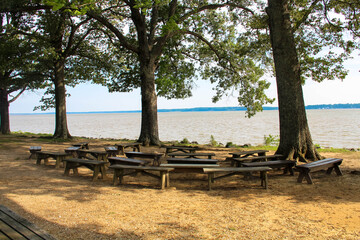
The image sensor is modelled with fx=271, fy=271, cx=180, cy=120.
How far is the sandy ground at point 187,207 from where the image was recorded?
12.2 ft

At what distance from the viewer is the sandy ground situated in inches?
146

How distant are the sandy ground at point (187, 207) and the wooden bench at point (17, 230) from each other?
0.40 meters

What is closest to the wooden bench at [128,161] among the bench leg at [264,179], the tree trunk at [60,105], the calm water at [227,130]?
the bench leg at [264,179]

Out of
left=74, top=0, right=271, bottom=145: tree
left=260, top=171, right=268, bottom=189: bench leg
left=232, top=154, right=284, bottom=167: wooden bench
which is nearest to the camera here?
left=260, top=171, right=268, bottom=189: bench leg

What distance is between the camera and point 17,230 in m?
3.13

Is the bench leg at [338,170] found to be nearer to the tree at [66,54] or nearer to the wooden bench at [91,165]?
the wooden bench at [91,165]

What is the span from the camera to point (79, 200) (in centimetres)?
504

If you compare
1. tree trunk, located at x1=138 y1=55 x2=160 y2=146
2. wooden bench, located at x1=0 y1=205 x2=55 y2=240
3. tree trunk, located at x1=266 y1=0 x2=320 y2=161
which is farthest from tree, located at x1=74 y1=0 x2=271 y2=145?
wooden bench, located at x1=0 y1=205 x2=55 y2=240

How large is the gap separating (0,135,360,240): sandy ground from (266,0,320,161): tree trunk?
136cm

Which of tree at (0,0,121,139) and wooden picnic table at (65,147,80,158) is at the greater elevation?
tree at (0,0,121,139)

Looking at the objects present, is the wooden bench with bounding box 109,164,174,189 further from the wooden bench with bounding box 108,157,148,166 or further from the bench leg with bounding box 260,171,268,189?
the bench leg with bounding box 260,171,268,189

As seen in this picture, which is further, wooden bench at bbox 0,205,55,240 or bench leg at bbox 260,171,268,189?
bench leg at bbox 260,171,268,189

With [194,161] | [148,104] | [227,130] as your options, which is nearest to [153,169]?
[194,161]

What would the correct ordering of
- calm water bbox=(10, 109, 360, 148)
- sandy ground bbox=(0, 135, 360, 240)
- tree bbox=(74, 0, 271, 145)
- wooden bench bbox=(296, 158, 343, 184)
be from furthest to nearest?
calm water bbox=(10, 109, 360, 148) < tree bbox=(74, 0, 271, 145) < wooden bench bbox=(296, 158, 343, 184) < sandy ground bbox=(0, 135, 360, 240)
